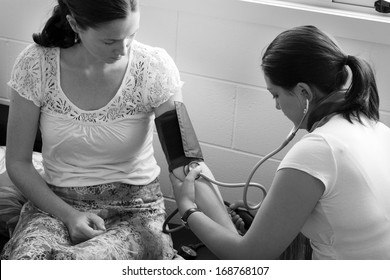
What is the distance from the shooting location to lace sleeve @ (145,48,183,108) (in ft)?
6.91

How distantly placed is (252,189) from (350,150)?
3.14ft

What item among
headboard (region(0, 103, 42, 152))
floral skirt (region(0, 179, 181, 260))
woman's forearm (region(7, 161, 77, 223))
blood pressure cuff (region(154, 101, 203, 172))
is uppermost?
blood pressure cuff (region(154, 101, 203, 172))

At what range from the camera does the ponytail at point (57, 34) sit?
2.05 m

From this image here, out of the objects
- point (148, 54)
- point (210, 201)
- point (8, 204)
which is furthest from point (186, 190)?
point (8, 204)

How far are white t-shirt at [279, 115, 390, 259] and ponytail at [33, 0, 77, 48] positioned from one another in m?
0.79

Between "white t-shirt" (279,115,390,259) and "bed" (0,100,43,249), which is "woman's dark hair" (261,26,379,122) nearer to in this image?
"white t-shirt" (279,115,390,259)

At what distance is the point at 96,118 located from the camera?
2086 mm

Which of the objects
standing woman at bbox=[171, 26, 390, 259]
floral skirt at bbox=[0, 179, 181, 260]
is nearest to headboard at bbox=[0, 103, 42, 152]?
floral skirt at bbox=[0, 179, 181, 260]

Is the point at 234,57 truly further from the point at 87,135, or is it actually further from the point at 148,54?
the point at 87,135

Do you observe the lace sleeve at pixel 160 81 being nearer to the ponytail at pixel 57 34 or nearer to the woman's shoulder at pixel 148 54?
the woman's shoulder at pixel 148 54

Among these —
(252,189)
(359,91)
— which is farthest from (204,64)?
(359,91)

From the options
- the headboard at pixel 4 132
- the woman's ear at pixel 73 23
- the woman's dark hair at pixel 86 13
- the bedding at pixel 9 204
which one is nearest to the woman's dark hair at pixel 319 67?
the woman's dark hair at pixel 86 13

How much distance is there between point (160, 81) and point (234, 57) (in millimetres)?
413

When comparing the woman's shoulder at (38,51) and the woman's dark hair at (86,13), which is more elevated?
the woman's dark hair at (86,13)
